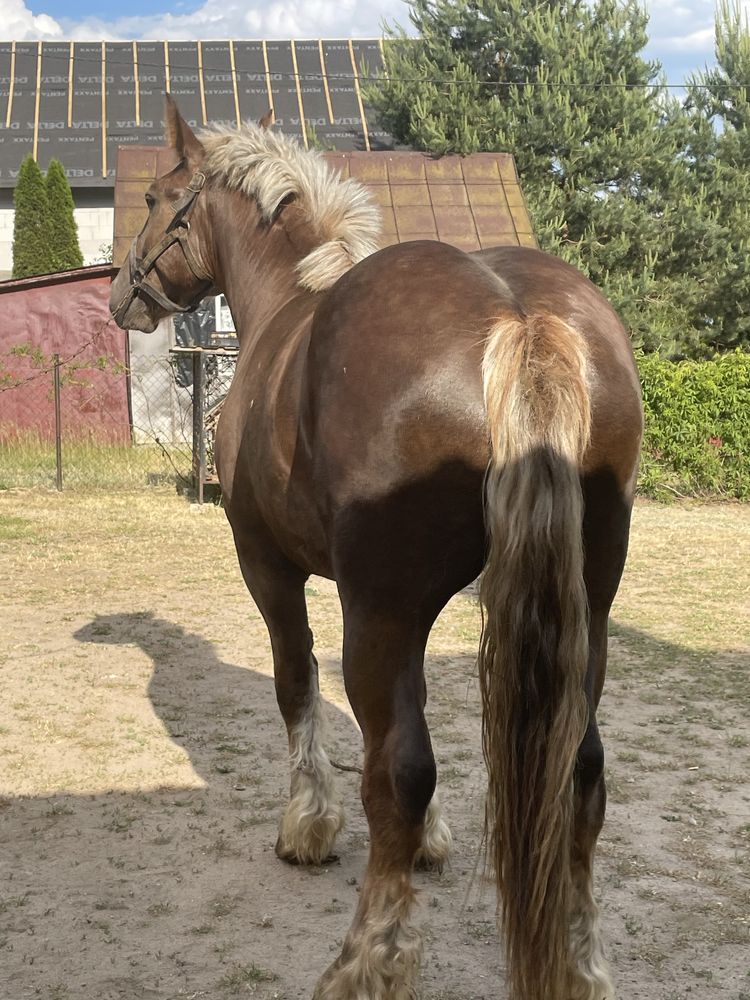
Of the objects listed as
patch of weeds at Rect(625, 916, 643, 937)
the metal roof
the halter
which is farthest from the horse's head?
the metal roof

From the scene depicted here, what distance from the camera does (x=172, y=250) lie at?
4.39m

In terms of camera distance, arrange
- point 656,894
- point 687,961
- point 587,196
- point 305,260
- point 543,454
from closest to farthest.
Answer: point 543,454 → point 687,961 → point 656,894 → point 305,260 → point 587,196

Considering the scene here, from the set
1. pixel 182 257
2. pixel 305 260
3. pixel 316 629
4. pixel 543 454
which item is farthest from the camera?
pixel 316 629

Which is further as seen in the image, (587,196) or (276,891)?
(587,196)

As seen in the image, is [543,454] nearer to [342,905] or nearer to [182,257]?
[342,905]

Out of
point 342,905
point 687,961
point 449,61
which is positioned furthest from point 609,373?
point 449,61

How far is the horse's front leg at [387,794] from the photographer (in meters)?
2.41

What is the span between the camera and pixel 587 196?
65.8ft

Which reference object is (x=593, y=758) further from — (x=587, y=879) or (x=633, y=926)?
(x=633, y=926)

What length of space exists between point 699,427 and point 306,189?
8868 millimetres

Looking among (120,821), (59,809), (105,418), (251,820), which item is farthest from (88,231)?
(251,820)

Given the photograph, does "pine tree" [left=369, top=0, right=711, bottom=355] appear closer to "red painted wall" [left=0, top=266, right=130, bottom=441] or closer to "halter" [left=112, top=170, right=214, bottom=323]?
"red painted wall" [left=0, top=266, right=130, bottom=441]

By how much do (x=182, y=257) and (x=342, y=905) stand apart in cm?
268

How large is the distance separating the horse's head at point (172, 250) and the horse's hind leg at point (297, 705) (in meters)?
1.50
